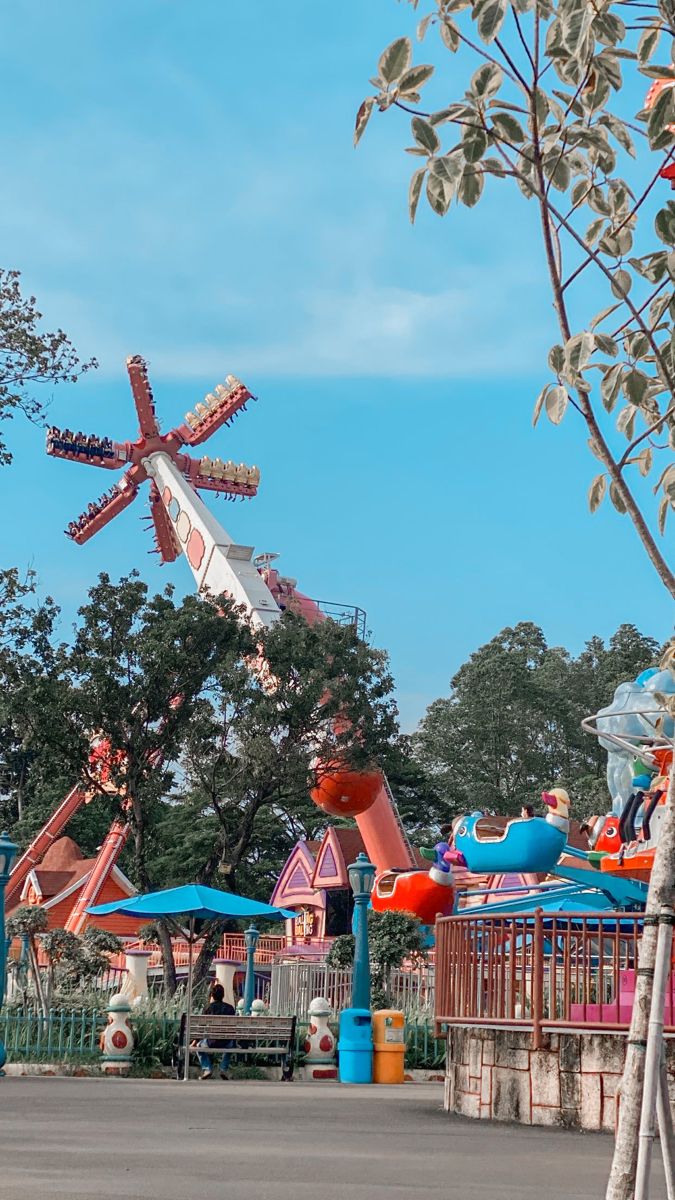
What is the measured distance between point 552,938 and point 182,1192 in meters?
4.87

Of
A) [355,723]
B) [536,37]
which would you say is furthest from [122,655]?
[536,37]

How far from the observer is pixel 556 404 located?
14.8 feet

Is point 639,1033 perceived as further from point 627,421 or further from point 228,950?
point 228,950

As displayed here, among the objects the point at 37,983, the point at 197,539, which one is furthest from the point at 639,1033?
the point at 197,539

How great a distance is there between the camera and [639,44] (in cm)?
488

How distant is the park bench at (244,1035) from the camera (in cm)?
1753

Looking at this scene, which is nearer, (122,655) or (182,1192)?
(182,1192)

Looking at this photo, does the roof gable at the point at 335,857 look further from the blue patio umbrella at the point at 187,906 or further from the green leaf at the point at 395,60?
the green leaf at the point at 395,60

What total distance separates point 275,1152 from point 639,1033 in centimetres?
484

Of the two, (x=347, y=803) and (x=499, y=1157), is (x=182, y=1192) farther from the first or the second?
(x=347, y=803)

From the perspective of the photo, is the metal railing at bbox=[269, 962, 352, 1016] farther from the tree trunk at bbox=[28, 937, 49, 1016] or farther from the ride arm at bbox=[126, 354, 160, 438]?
the ride arm at bbox=[126, 354, 160, 438]

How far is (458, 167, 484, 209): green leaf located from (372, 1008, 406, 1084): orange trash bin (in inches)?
549

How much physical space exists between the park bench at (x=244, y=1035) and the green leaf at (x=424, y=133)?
48.0 feet

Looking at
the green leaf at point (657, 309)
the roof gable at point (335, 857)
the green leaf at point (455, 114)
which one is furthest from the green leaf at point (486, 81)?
the roof gable at point (335, 857)
